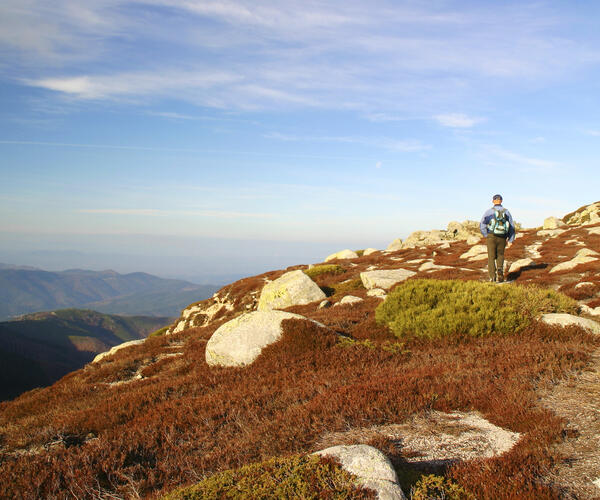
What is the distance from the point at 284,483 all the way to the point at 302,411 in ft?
8.19

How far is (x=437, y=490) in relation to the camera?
375 centimetres

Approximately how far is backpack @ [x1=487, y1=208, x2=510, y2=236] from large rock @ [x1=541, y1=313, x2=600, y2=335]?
22.8 feet

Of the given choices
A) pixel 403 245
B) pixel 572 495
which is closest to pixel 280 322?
pixel 572 495

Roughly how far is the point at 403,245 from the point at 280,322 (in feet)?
177

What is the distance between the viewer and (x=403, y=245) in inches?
2463

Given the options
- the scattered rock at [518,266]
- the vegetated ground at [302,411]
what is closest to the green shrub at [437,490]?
the vegetated ground at [302,411]

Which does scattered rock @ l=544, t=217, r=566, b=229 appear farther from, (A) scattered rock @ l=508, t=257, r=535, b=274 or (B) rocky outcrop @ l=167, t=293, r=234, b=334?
(B) rocky outcrop @ l=167, t=293, r=234, b=334

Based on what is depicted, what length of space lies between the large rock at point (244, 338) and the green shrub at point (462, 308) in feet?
11.3

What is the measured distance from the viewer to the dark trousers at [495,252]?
17.4 m

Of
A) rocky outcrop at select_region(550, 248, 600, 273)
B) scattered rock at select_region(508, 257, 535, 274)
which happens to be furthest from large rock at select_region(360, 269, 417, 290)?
rocky outcrop at select_region(550, 248, 600, 273)

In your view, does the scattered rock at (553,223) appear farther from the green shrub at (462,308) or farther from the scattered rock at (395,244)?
the green shrub at (462,308)

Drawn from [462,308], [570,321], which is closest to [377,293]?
[462,308]

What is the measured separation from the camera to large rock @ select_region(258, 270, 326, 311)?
74.0ft

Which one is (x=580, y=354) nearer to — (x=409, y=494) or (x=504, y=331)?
(x=504, y=331)
